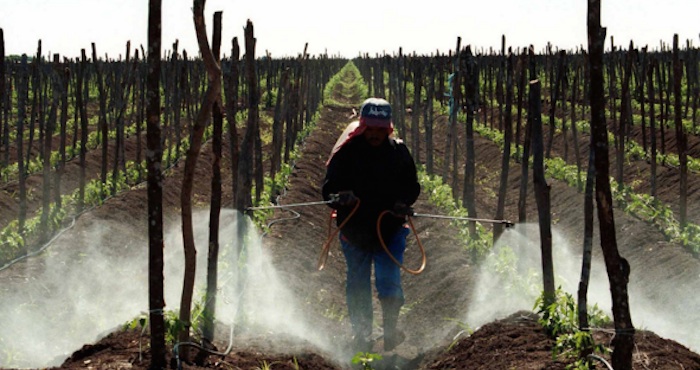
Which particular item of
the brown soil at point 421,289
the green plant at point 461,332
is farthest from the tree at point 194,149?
the green plant at point 461,332

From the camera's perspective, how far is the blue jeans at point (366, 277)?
657cm

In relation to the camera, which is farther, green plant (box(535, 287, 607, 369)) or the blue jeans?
the blue jeans

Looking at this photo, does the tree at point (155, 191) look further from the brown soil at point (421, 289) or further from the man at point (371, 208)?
the man at point (371, 208)

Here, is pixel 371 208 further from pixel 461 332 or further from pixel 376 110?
pixel 461 332

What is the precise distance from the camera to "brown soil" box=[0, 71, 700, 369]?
528 centimetres

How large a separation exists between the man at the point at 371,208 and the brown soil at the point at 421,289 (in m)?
0.36

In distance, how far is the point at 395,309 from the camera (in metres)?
6.52

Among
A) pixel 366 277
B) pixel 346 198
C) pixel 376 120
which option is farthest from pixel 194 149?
pixel 366 277

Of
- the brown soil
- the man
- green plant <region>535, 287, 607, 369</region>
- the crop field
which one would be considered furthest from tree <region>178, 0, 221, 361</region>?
green plant <region>535, 287, 607, 369</region>

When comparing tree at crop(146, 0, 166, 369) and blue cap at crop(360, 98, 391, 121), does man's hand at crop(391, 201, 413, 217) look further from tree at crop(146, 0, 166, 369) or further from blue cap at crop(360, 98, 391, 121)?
tree at crop(146, 0, 166, 369)

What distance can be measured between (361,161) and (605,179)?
8.83ft

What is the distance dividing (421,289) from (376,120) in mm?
2979

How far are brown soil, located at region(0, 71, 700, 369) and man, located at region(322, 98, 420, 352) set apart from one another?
1.17 ft

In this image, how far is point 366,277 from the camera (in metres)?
6.68
